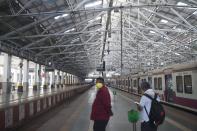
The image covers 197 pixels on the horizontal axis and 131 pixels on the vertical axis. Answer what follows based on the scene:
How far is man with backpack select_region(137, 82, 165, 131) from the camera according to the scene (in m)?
6.70

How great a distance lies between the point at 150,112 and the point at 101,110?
3.88 ft

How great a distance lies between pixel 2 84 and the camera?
70.5 feet

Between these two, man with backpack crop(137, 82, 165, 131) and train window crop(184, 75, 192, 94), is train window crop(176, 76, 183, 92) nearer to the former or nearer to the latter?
train window crop(184, 75, 192, 94)

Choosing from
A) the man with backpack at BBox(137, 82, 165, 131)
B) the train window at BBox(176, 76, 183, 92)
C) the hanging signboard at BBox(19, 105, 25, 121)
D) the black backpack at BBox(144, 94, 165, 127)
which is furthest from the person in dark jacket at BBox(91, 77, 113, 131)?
the train window at BBox(176, 76, 183, 92)

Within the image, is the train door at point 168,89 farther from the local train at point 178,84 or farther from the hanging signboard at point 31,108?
the hanging signboard at point 31,108

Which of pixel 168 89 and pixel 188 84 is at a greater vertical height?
pixel 188 84

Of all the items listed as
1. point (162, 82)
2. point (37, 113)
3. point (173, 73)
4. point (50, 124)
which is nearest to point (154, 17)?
point (162, 82)

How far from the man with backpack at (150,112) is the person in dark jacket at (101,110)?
2.80ft

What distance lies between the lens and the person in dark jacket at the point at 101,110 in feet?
23.6

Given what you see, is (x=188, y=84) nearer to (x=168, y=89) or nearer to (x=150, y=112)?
(x=168, y=89)

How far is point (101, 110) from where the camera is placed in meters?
7.26

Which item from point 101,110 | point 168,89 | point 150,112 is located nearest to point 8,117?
point 101,110

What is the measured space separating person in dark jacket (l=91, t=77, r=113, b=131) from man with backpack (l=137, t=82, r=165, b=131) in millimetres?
855

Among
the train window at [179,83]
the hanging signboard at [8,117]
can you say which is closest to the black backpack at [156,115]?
the hanging signboard at [8,117]
